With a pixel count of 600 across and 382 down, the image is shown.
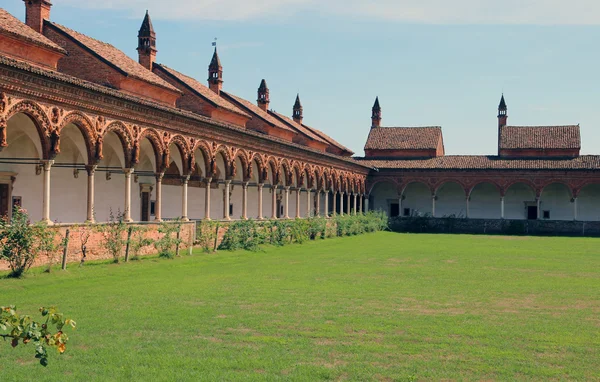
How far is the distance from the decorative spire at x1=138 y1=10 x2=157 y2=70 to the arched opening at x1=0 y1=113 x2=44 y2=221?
425 inches

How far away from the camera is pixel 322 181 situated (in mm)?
43000

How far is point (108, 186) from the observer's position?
27.2 meters

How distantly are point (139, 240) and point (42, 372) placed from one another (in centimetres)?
1334

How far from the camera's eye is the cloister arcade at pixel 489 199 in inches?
1930

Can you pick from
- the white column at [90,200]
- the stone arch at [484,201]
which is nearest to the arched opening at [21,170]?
the white column at [90,200]

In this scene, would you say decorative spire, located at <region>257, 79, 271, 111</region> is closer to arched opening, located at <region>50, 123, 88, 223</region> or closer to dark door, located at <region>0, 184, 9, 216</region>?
arched opening, located at <region>50, 123, 88, 223</region>

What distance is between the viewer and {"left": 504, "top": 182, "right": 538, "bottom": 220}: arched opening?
5058cm

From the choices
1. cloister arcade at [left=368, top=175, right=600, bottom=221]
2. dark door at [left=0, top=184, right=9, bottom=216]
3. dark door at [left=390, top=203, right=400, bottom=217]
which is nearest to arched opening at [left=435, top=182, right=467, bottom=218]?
cloister arcade at [left=368, top=175, right=600, bottom=221]

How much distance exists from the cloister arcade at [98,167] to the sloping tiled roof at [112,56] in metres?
2.57

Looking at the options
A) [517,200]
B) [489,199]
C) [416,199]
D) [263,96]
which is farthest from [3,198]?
[517,200]

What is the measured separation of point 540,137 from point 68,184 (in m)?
40.3

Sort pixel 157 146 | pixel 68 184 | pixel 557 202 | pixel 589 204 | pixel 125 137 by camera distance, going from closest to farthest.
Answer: pixel 125 137, pixel 157 146, pixel 68 184, pixel 589 204, pixel 557 202

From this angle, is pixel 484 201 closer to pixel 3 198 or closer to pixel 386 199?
pixel 386 199

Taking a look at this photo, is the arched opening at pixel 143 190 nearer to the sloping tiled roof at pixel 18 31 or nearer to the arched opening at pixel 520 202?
the sloping tiled roof at pixel 18 31
